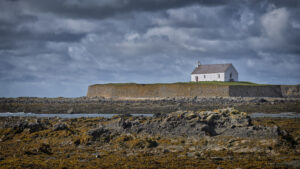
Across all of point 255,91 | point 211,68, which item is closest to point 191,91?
point 255,91

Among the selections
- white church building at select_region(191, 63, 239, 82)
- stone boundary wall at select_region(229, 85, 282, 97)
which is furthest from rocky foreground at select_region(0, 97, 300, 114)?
white church building at select_region(191, 63, 239, 82)

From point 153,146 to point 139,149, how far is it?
0.73 meters

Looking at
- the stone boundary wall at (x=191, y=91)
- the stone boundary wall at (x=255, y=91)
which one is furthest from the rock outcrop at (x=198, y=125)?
the stone boundary wall at (x=255, y=91)

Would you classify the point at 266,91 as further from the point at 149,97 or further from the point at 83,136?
the point at 83,136

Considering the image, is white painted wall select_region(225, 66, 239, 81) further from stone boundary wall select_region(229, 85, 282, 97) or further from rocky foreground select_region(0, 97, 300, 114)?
rocky foreground select_region(0, 97, 300, 114)

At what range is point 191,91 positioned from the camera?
5619 centimetres

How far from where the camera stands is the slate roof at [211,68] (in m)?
63.4

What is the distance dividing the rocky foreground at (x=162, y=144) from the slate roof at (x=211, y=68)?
4425 cm

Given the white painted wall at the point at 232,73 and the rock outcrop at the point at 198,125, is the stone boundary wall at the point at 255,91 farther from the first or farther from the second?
the rock outcrop at the point at 198,125

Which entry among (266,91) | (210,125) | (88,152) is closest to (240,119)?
(210,125)

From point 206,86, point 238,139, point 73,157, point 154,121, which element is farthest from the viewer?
point 206,86

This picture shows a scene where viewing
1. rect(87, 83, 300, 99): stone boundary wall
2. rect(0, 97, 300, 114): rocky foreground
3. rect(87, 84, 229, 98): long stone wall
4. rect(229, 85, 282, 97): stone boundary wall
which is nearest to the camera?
rect(0, 97, 300, 114): rocky foreground

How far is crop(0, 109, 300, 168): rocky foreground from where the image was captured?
10625mm

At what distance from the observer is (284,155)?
1145 cm
